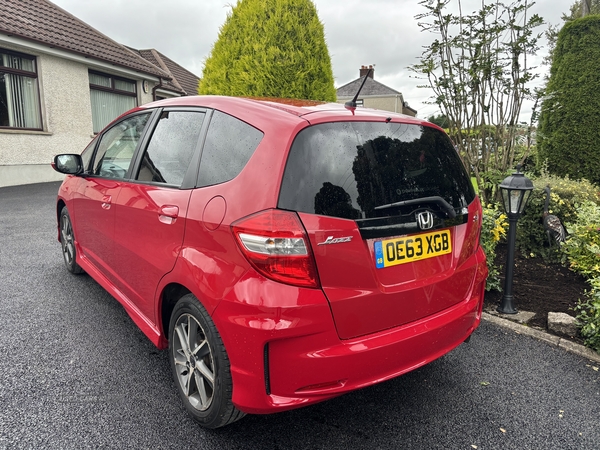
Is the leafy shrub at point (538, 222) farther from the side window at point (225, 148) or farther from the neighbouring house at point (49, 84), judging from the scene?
the neighbouring house at point (49, 84)

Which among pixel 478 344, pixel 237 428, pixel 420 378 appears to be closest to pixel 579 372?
pixel 478 344

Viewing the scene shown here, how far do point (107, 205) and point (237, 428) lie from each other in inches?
71.1

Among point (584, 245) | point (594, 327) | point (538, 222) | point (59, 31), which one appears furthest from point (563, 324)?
point (59, 31)

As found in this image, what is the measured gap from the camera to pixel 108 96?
14.0 m

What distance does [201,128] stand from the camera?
237cm

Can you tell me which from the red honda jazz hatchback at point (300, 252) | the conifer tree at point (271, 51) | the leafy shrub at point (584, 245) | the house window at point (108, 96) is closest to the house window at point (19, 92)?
the house window at point (108, 96)

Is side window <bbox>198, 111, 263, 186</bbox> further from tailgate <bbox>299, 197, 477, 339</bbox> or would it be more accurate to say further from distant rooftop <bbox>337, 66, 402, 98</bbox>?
distant rooftop <bbox>337, 66, 402, 98</bbox>

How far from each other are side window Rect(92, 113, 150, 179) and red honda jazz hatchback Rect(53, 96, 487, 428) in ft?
1.89

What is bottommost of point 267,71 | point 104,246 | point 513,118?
point 104,246

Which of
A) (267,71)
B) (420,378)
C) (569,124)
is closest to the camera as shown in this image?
(420,378)

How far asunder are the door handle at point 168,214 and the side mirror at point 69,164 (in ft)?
5.81

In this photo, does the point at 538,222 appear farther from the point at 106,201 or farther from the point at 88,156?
the point at 88,156

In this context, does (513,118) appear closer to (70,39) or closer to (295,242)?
(295,242)

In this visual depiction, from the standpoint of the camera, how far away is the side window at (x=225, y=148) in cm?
201
